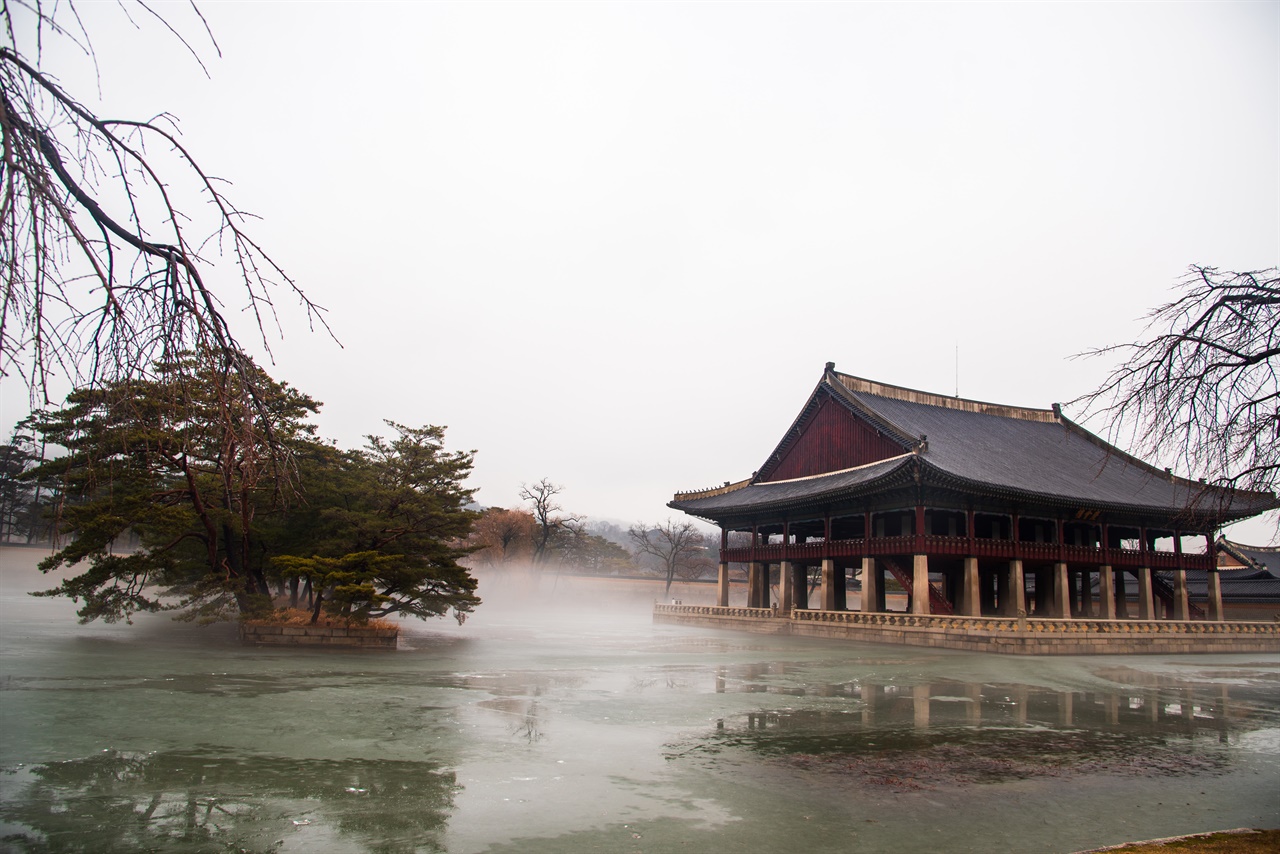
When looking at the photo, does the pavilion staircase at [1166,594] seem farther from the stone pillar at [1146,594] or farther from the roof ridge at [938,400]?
the roof ridge at [938,400]

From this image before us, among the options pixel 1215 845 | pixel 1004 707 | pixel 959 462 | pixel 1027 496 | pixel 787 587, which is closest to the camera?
pixel 1215 845

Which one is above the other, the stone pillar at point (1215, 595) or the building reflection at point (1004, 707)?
the stone pillar at point (1215, 595)

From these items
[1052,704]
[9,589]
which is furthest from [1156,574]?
[9,589]

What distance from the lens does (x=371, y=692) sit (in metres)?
15.1

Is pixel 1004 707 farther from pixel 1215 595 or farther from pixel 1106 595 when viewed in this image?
pixel 1215 595

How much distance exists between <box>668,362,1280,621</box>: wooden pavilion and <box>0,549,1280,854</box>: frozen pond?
16239mm

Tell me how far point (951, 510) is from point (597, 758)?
103ft

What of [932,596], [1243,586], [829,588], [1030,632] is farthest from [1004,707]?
[1243,586]

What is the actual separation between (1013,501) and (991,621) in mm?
9785

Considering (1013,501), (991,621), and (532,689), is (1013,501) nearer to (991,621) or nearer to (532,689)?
(991,621)

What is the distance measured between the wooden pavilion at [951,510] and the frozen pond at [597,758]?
16239mm

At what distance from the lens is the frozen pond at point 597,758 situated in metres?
7.10

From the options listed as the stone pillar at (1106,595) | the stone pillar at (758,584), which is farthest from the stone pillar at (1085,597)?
the stone pillar at (758,584)

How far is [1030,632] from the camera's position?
97.9ft
